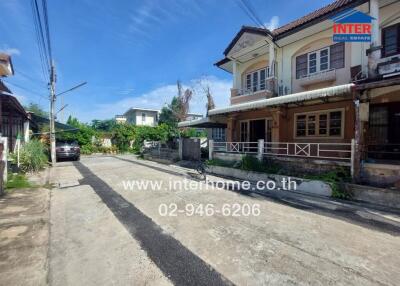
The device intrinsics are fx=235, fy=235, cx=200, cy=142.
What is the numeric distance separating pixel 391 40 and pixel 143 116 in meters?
44.2

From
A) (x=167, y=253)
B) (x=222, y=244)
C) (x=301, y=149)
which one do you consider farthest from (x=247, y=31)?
(x=167, y=253)

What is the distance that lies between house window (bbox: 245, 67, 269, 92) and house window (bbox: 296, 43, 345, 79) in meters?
2.22

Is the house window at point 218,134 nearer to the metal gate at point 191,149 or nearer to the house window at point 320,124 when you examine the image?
the metal gate at point 191,149

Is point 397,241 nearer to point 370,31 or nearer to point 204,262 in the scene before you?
point 204,262

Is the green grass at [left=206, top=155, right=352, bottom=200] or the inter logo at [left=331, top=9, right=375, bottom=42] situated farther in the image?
the inter logo at [left=331, top=9, right=375, bottom=42]

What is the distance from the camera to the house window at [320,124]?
11.0 metres

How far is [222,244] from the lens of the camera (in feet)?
14.0

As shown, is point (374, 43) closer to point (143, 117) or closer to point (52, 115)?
point (52, 115)

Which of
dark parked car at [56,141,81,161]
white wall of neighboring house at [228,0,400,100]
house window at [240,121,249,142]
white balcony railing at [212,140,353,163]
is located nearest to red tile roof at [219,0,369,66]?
white wall of neighboring house at [228,0,400,100]

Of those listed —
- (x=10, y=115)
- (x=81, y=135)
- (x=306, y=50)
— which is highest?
(x=306, y=50)

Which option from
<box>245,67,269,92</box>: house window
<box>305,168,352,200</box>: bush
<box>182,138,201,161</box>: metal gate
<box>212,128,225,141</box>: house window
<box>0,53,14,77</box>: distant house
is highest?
<box>245,67,269,92</box>: house window

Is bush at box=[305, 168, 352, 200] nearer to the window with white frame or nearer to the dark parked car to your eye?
the window with white frame

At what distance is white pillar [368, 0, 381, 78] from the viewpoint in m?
8.98

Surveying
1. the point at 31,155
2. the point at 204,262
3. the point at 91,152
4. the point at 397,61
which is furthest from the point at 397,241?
the point at 91,152
